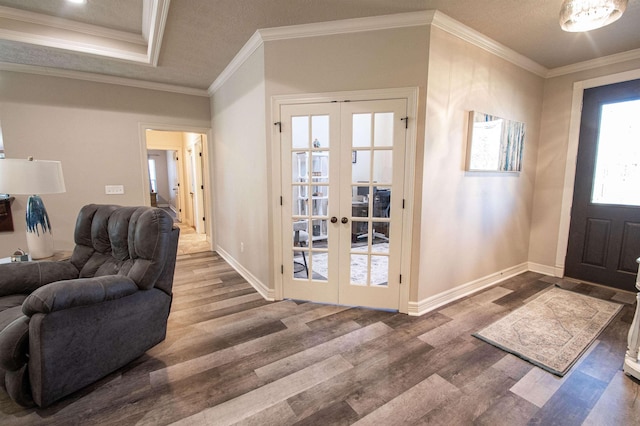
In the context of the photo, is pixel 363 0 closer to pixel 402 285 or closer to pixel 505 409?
pixel 402 285

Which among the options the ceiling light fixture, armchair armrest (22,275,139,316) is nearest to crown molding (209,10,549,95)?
the ceiling light fixture

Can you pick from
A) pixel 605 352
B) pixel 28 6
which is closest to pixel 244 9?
pixel 28 6

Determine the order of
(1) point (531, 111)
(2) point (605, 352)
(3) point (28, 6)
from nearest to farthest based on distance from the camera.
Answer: (2) point (605, 352), (3) point (28, 6), (1) point (531, 111)

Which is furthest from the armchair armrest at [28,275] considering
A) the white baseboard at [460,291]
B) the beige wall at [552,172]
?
the beige wall at [552,172]

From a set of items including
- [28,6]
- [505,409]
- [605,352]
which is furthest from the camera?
[28,6]

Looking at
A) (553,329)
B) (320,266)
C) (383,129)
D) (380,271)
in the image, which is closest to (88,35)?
(383,129)

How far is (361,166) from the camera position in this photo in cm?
263

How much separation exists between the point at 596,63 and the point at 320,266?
397 centimetres

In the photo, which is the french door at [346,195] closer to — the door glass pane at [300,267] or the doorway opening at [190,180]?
the door glass pane at [300,267]

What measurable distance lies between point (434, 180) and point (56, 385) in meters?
3.05

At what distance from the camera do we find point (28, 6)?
2621mm

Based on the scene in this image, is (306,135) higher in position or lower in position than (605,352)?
higher

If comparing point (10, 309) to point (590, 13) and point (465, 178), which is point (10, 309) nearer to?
point (465, 178)

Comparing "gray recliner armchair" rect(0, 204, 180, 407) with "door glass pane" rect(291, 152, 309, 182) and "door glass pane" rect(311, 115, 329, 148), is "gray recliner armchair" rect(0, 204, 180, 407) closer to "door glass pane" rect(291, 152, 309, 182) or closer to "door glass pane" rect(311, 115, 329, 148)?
"door glass pane" rect(291, 152, 309, 182)
